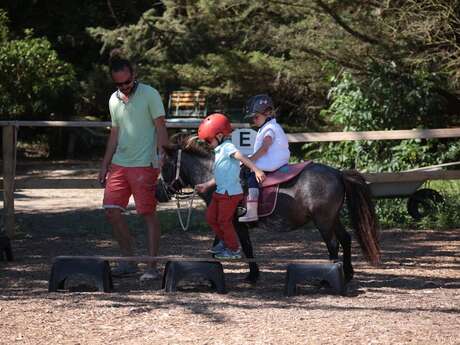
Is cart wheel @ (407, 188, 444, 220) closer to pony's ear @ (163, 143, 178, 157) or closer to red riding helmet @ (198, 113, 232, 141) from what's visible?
pony's ear @ (163, 143, 178, 157)

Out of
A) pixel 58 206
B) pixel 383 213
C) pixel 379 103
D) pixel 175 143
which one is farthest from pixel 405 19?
pixel 175 143

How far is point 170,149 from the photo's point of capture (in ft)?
25.5

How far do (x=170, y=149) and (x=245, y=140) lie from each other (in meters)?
1.88

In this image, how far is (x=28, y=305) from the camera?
6.64m

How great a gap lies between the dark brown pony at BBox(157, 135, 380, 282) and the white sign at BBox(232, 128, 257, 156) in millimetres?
1654

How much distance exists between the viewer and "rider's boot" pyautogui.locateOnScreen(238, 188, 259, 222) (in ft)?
24.3

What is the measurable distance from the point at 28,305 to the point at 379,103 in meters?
9.54

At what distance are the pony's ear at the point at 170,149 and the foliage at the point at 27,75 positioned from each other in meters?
12.3

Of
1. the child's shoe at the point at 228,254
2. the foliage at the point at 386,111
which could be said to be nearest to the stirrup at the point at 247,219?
the child's shoe at the point at 228,254

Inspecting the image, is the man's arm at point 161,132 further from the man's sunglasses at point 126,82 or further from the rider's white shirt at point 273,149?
the rider's white shirt at point 273,149

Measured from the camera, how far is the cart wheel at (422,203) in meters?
11.6

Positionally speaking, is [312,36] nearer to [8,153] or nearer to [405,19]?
[405,19]

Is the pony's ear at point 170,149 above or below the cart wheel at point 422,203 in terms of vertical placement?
above

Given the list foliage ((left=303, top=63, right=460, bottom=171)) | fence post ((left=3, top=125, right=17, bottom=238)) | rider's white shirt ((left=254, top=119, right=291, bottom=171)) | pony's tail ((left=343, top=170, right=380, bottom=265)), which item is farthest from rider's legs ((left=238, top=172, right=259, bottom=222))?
foliage ((left=303, top=63, right=460, bottom=171))
